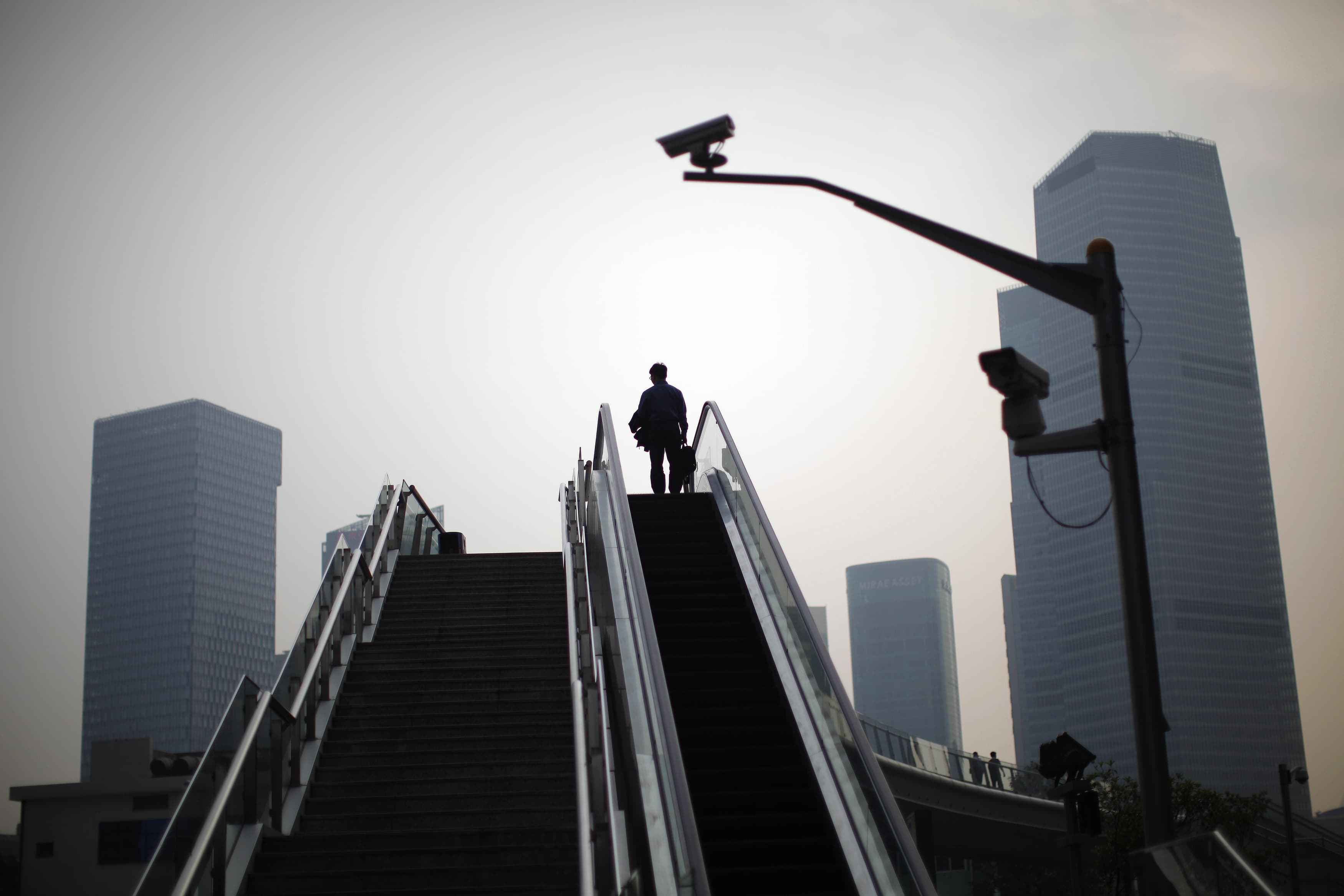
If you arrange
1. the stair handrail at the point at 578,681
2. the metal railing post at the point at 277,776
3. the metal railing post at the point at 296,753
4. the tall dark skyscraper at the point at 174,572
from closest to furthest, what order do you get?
1. the stair handrail at the point at 578,681
2. the metal railing post at the point at 277,776
3. the metal railing post at the point at 296,753
4. the tall dark skyscraper at the point at 174,572

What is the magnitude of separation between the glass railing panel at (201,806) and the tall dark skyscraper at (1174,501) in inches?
4323

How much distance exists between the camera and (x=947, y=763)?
27500mm

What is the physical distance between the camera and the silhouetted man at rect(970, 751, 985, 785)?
2803 cm

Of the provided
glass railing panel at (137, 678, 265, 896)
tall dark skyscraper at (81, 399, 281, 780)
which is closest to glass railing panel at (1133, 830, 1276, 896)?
glass railing panel at (137, 678, 265, 896)

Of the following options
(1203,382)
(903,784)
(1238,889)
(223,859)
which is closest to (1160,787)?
(1238,889)

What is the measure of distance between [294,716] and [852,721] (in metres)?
3.92

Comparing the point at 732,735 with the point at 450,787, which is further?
the point at 732,735

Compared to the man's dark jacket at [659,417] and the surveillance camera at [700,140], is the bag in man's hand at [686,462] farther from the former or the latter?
the surveillance camera at [700,140]

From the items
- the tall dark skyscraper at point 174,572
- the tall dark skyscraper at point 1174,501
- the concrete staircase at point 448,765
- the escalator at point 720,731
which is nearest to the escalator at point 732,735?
the escalator at point 720,731

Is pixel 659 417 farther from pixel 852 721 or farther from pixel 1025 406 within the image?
pixel 1025 406

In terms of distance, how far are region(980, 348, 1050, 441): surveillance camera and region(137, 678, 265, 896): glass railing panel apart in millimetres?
4710

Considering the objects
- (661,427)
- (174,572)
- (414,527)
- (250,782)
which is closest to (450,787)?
(250,782)

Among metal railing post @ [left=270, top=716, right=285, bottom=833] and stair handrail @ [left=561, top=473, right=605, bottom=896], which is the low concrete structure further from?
metal railing post @ [left=270, top=716, right=285, bottom=833]

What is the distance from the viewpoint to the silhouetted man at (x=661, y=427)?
14.7 metres
